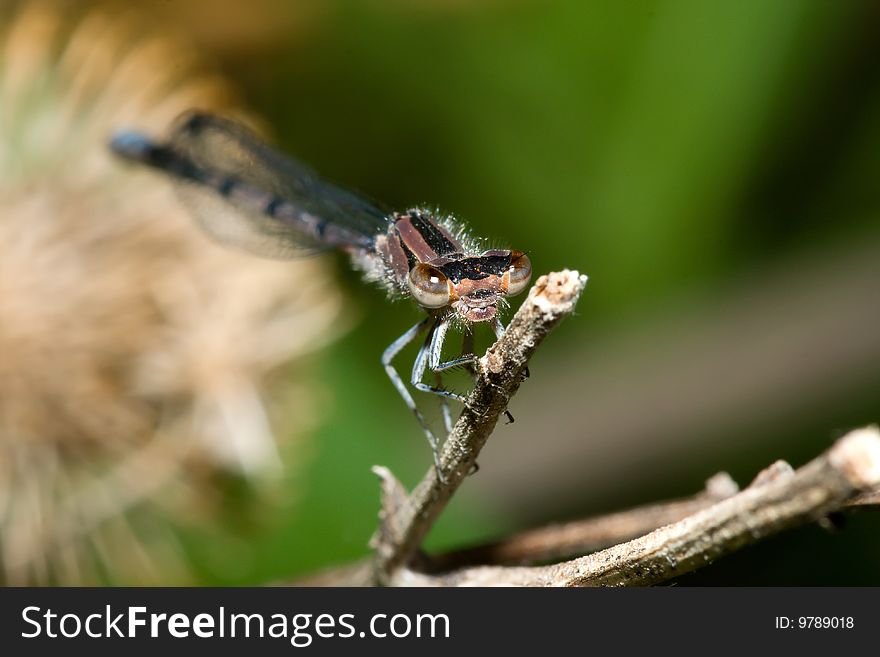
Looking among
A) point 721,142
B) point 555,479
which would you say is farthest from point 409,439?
point 721,142

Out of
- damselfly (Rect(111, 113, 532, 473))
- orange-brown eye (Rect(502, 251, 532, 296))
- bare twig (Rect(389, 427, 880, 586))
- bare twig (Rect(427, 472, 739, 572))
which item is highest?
damselfly (Rect(111, 113, 532, 473))

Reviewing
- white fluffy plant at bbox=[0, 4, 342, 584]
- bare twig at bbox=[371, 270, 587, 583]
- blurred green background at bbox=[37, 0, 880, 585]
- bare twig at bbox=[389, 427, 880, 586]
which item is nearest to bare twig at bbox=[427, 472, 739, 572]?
bare twig at bbox=[371, 270, 587, 583]

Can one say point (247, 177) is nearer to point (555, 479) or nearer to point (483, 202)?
point (483, 202)

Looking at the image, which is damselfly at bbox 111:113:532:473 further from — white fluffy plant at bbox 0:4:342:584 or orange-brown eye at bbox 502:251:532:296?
white fluffy plant at bbox 0:4:342:584

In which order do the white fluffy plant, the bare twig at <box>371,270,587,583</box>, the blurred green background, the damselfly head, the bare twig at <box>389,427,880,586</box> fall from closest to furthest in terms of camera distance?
1. the bare twig at <box>389,427,880,586</box>
2. the bare twig at <box>371,270,587,583</box>
3. the damselfly head
4. the white fluffy plant
5. the blurred green background

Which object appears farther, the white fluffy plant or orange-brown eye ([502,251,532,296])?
the white fluffy plant

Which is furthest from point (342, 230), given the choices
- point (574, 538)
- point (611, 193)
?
point (574, 538)

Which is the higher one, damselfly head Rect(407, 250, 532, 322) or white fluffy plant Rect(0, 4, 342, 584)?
white fluffy plant Rect(0, 4, 342, 584)

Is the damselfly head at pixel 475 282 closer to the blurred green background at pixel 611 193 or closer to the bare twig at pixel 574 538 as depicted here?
the bare twig at pixel 574 538
